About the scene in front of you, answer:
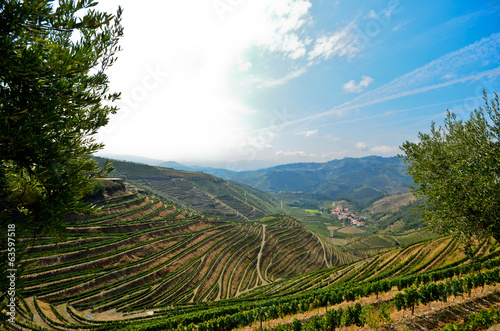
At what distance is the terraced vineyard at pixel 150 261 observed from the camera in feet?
129

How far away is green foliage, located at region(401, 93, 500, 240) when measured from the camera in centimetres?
1443

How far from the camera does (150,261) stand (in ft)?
179

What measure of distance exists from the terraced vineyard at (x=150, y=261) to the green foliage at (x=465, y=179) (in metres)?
33.8

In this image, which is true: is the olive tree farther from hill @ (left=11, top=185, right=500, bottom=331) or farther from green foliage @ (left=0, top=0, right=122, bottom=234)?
hill @ (left=11, top=185, right=500, bottom=331)

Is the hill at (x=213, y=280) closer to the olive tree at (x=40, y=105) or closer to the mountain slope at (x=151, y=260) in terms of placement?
the mountain slope at (x=151, y=260)

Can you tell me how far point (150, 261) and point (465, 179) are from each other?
64782mm

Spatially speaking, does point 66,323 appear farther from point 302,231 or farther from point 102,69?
point 302,231

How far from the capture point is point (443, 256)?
3544 centimetres

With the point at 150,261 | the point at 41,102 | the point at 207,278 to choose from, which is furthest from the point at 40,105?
the point at 207,278

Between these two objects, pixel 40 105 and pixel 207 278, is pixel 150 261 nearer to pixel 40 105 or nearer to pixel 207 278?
pixel 207 278

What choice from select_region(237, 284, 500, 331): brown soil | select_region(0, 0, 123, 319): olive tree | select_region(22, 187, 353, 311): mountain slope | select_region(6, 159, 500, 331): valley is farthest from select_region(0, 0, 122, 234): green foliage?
select_region(237, 284, 500, 331): brown soil

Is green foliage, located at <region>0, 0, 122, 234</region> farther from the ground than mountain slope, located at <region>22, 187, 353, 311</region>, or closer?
farther from the ground

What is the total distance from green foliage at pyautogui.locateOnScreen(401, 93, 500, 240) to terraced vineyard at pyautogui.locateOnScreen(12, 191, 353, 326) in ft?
111

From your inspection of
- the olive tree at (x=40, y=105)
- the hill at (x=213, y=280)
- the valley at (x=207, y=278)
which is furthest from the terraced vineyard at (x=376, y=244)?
the olive tree at (x=40, y=105)
